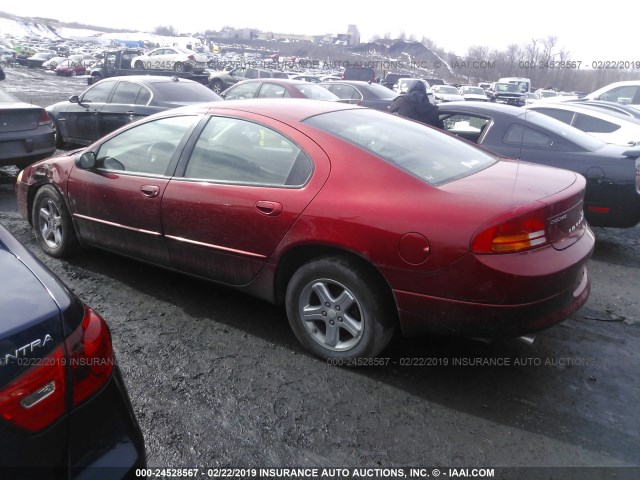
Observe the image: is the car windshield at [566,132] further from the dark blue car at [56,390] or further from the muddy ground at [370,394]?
the dark blue car at [56,390]

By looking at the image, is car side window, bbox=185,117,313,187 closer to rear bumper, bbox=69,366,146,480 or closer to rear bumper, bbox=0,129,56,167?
rear bumper, bbox=69,366,146,480

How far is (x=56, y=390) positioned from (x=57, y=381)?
24 mm

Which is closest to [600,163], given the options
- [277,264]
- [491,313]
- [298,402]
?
[491,313]

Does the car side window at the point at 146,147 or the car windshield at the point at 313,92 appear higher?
the car side window at the point at 146,147

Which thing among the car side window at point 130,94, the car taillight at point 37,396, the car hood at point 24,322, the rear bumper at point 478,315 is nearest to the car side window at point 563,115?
the car side window at point 130,94

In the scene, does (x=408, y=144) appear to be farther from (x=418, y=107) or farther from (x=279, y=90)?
(x=279, y=90)

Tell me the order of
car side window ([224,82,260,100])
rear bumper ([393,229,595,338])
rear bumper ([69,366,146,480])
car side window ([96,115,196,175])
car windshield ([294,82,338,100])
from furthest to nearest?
car side window ([224,82,260,100]) → car windshield ([294,82,338,100]) → car side window ([96,115,196,175]) → rear bumper ([393,229,595,338]) → rear bumper ([69,366,146,480])

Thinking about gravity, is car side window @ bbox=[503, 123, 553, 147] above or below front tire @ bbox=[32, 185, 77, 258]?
above

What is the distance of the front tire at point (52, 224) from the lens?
439cm

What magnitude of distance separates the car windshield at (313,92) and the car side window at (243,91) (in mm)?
1124

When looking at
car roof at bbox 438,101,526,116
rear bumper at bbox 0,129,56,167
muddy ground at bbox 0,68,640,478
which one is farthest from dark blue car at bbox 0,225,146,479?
rear bumper at bbox 0,129,56,167

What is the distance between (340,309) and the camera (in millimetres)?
3023

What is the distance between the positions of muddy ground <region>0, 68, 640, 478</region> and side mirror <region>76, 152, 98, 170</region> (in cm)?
98

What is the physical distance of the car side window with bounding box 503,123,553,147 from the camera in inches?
216
